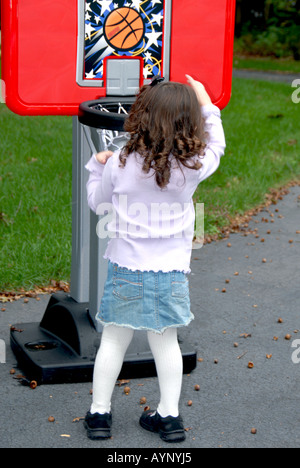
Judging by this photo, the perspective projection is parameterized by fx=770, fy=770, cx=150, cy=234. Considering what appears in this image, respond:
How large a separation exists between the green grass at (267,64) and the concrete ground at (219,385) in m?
14.5

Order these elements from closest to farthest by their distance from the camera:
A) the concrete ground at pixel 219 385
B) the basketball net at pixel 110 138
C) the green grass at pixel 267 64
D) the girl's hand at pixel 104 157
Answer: the girl's hand at pixel 104 157
the concrete ground at pixel 219 385
the basketball net at pixel 110 138
the green grass at pixel 267 64

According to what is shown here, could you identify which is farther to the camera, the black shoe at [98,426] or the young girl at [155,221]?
the black shoe at [98,426]

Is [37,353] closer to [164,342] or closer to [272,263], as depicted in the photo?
[164,342]

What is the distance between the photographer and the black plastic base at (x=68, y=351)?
12.2 ft

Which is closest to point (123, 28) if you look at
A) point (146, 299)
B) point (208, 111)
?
point (208, 111)

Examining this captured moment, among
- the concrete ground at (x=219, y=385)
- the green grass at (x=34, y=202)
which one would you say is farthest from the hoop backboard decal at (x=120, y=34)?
the green grass at (x=34, y=202)

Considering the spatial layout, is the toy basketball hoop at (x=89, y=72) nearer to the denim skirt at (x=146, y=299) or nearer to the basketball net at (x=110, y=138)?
the basketball net at (x=110, y=138)

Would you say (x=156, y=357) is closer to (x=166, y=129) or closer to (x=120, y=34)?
(x=166, y=129)

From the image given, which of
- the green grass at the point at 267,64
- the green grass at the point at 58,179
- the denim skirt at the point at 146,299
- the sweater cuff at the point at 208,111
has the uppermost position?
the sweater cuff at the point at 208,111

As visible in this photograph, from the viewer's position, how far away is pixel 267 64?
2053cm

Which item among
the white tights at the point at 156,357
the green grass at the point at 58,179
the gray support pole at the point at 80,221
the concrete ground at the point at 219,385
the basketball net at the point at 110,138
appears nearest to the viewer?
the white tights at the point at 156,357

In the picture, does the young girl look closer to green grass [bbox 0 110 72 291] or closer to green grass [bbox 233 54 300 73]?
green grass [bbox 0 110 72 291]

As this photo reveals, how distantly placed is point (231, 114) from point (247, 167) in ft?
10.7
